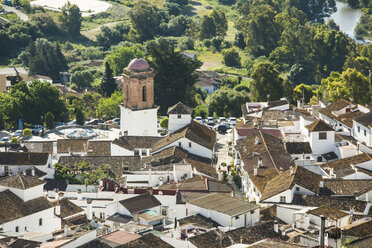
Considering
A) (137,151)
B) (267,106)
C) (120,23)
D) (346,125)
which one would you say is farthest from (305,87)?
(120,23)

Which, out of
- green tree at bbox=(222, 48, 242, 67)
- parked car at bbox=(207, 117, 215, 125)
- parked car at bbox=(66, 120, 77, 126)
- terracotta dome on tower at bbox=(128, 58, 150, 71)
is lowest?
parked car at bbox=(66, 120, 77, 126)

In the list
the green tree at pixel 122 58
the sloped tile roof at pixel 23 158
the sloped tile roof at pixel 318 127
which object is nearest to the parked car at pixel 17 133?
the sloped tile roof at pixel 23 158

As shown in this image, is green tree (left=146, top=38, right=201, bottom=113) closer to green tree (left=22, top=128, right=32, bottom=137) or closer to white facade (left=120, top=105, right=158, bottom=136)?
white facade (left=120, top=105, right=158, bottom=136)

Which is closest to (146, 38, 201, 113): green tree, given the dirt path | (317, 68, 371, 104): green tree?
(317, 68, 371, 104): green tree

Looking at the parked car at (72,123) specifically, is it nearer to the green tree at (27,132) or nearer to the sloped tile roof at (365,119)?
the green tree at (27,132)

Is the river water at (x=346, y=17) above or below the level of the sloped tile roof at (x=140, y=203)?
above

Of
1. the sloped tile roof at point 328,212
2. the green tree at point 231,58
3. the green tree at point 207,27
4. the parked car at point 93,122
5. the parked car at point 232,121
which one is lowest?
the sloped tile roof at point 328,212

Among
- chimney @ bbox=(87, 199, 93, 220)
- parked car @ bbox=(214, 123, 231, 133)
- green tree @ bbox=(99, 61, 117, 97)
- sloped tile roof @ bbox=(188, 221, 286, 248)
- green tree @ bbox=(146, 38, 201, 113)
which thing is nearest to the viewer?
sloped tile roof @ bbox=(188, 221, 286, 248)
